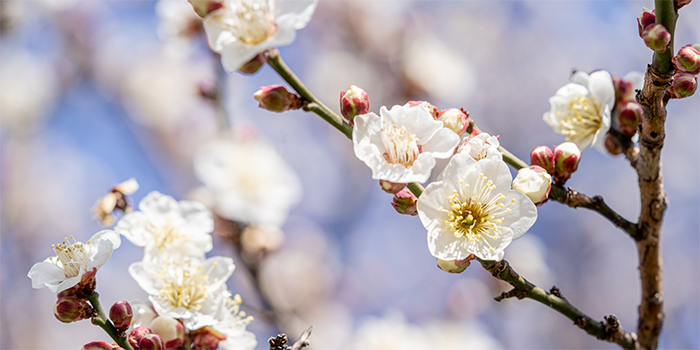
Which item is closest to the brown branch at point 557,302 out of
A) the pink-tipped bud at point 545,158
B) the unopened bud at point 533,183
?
the unopened bud at point 533,183

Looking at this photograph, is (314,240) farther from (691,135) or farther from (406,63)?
(691,135)

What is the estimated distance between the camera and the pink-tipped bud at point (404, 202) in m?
0.93

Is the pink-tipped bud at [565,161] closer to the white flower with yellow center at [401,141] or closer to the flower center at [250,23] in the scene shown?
Result: the white flower with yellow center at [401,141]

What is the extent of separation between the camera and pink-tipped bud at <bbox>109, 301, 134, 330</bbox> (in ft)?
3.25

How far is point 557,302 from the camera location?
3.30 ft

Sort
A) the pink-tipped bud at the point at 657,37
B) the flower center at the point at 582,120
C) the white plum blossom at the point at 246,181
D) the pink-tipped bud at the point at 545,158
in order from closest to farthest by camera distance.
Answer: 1. the pink-tipped bud at the point at 657,37
2. the pink-tipped bud at the point at 545,158
3. the flower center at the point at 582,120
4. the white plum blossom at the point at 246,181

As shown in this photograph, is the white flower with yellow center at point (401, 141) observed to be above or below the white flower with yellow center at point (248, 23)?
below

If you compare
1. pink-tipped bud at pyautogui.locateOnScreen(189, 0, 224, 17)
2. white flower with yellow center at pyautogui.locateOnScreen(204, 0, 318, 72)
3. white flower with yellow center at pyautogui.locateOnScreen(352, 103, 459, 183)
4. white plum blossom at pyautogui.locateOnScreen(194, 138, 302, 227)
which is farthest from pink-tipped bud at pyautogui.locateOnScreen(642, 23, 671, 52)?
white plum blossom at pyautogui.locateOnScreen(194, 138, 302, 227)

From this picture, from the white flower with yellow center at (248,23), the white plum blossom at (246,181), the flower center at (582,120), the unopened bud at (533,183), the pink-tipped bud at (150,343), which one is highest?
the white plum blossom at (246,181)

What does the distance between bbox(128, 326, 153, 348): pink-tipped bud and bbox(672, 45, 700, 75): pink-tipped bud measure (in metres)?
1.13

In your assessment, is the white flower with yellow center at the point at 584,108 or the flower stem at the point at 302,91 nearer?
the flower stem at the point at 302,91

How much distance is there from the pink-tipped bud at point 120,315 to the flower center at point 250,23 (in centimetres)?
57

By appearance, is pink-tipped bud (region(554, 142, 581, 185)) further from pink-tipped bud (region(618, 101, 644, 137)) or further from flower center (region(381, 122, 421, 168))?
flower center (region(381, 122, 421, 168))

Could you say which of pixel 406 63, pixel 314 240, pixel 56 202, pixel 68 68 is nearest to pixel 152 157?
pixel 68 68
